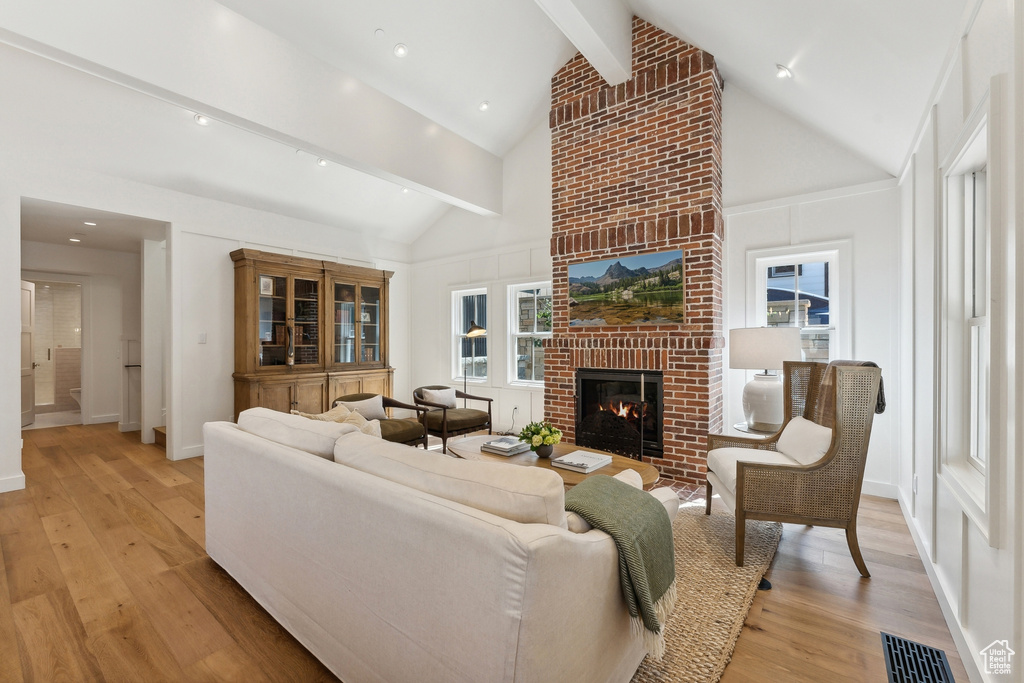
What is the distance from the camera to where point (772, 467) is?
7.82 feet

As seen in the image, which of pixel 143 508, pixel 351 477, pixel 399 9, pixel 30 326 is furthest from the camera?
pixel 30 326

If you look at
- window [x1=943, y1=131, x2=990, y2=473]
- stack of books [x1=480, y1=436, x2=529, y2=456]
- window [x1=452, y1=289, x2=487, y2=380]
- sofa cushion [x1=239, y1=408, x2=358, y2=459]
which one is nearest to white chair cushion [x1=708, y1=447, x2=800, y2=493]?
window [x1=943, y1=131, x2=990, y2=473]

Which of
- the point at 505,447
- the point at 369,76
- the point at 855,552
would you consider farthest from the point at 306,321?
the point at 855,552

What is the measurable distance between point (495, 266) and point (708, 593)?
14.4 feet

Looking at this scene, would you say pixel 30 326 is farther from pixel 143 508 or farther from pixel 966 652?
pixel 966 652

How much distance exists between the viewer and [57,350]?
6965 mm

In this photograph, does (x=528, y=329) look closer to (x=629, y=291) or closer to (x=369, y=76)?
(x=629, y=291)

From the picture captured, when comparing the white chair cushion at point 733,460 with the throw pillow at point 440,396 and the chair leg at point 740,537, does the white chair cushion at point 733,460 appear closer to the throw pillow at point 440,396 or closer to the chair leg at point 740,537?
the chair leg at point 740,537

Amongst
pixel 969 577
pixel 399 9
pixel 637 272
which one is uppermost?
pixel 399 9

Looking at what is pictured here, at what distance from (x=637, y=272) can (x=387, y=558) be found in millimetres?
3363

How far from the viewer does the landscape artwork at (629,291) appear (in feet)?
12.7

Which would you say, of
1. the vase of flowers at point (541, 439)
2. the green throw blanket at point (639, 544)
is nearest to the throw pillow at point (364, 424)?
the vase of flowers at point (541, 439)

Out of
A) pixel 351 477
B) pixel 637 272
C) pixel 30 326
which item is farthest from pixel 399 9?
pixel 30 326

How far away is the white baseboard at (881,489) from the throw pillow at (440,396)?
3656 millimetres
